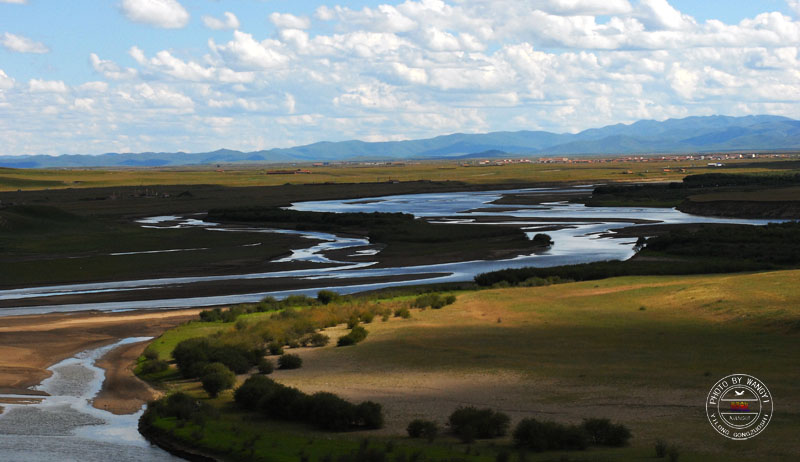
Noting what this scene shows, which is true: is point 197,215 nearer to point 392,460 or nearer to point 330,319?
point 330,319

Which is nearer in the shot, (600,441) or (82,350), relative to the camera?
(600,441)

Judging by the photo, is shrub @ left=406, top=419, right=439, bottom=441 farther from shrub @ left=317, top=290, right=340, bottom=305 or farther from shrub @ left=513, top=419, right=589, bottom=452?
shrub @ left=317, top=290, right=340, bottom=305

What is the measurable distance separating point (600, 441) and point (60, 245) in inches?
2219

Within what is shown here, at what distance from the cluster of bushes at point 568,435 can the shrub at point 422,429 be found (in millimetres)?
1912

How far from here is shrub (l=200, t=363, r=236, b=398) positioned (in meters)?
25.8

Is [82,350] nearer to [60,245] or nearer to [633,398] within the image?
[633,398]

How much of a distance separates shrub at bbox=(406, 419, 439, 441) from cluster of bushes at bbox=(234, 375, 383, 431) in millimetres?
1358

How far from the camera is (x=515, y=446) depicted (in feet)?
63.4

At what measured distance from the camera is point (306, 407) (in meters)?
22.8

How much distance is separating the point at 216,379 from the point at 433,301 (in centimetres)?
1557

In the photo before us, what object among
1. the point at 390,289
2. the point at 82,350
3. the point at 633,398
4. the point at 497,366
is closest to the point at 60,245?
the point at 390,289

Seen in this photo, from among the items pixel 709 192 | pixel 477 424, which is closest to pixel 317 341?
pixel 477 424

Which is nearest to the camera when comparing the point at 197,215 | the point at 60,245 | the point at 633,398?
the point at 633,398

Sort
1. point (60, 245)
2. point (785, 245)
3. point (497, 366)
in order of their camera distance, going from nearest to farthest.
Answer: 1. point (497, 366)
2. point (785, 245)
3. point (60, 245)
